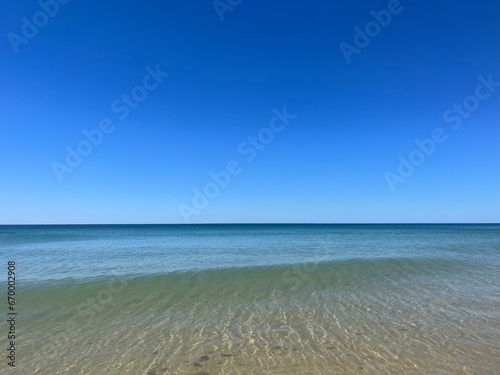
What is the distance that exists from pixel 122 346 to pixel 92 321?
2.45 m

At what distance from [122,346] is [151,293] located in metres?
5.20

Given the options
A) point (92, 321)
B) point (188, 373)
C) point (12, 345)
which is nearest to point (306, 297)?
point (188, 373)

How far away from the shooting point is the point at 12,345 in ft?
23.5

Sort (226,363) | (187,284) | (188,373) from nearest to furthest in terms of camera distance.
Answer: (188,373)
(226,363)
(187,284)

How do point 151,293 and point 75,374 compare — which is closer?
point 75,374

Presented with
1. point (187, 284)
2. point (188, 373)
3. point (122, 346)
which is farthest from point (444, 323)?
point (187, 284)

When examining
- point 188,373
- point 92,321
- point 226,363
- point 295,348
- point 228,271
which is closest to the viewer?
point 188,373

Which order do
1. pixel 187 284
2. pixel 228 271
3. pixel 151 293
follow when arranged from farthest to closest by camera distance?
pixel 228 271, pixel 187 284, pixel 151 293

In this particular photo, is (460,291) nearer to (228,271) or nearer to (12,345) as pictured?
(228,271)

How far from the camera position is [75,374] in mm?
5922

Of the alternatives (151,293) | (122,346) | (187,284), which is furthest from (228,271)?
(122,346)

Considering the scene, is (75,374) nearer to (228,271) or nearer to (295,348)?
(295,348)

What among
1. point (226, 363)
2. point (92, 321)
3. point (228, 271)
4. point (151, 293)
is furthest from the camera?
point (228, 271)

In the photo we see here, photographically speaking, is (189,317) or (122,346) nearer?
(122,346)
